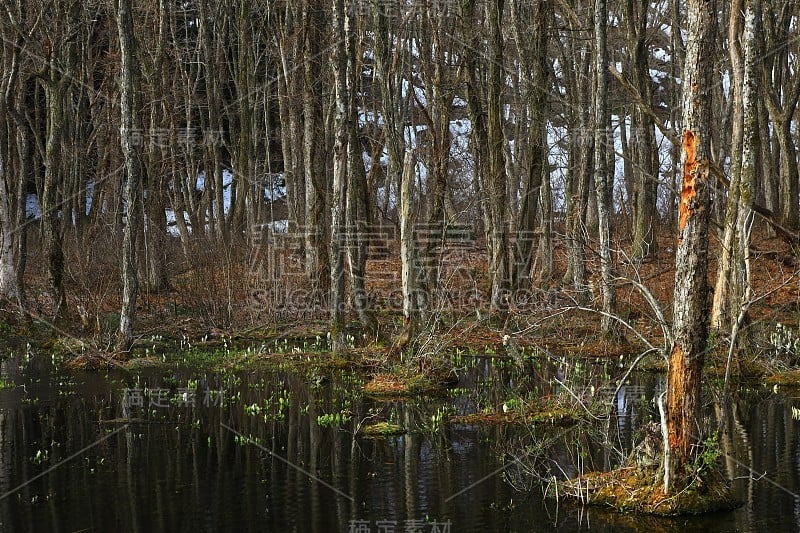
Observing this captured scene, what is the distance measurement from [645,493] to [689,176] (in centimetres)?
277

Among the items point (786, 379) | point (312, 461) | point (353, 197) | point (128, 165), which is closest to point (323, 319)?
point (353, 197)

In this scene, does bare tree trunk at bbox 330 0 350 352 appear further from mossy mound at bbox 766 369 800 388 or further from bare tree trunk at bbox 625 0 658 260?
bare tree trunk at bbox 625 0 658 260

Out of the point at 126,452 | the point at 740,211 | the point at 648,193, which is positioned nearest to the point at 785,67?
the point at 648,193

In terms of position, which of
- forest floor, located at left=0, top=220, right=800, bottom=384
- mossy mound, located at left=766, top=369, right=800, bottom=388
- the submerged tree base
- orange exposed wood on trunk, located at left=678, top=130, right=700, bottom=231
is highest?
orange exposed wood on trunk, located at left=678, top=130, right=700, bottom=231

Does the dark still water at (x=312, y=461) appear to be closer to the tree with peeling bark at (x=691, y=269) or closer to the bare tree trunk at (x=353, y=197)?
the tree with peeling bark at (x=691, y=269)

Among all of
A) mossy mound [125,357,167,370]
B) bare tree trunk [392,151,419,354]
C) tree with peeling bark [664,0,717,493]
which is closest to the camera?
tree with peeling bark [664,0,717,493]

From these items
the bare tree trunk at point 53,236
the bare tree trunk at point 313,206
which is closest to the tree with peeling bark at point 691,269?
the bare tree trunk at point 313,206

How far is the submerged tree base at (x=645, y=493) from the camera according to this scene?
297 inches

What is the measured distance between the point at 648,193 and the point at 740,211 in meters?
11.3

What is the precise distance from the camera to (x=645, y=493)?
25.5 feet

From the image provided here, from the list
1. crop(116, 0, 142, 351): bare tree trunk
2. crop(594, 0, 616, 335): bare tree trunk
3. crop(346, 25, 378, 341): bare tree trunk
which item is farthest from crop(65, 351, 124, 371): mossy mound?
crop(594, 0, 616, 335): bare tree trunk

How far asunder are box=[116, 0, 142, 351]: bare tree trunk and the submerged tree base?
36.9 feet

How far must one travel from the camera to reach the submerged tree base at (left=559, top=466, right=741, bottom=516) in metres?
7.55

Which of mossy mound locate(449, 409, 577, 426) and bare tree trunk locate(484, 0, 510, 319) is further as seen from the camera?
bare tree trunk locate(484, 0, 510, 319)
